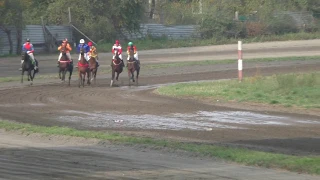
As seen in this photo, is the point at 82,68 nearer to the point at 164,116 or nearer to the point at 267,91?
the point at 267,91

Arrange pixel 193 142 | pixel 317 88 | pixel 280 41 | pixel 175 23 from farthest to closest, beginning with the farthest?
1. pixel 175 23
2. pixel 280 41
3. pixel 317 88
4. pixel 193 142

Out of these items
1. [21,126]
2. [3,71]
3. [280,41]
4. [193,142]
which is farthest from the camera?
[280,41]

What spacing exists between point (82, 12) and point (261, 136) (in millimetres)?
49479

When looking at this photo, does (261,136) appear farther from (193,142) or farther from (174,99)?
(174,99)

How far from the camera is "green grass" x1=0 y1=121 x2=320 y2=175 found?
39.8 feet

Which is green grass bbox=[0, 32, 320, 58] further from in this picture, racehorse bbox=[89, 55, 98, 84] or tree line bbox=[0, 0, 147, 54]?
racehorse bbox=[89, 55, 98, 84]

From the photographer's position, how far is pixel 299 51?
180 ft

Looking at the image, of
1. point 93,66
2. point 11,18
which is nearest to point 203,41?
point 11,18

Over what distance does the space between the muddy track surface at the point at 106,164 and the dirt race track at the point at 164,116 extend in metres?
0.26

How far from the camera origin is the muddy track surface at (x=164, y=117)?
51.4 feet

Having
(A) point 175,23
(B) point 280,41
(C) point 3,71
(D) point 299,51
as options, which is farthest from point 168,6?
(C) point 3,71

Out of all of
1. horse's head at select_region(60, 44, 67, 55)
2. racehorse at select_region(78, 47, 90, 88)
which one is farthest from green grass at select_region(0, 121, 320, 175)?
horse's head at select_region(60, 44, 67, 55)

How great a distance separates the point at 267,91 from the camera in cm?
2481

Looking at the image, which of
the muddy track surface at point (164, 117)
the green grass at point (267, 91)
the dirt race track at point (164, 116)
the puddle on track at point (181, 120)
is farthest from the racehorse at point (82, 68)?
the puddle on track at point (181, 120)
